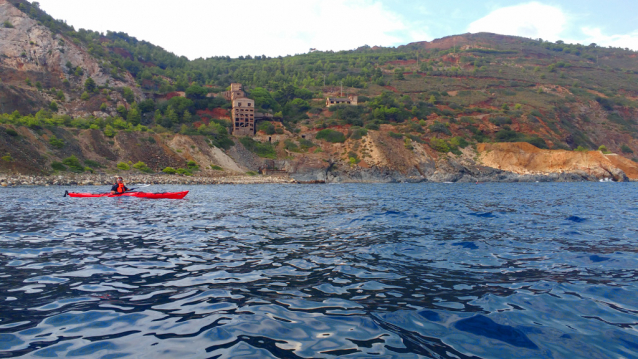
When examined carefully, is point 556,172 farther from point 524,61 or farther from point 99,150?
point 524,61

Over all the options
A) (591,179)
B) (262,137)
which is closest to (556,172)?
(591,179)

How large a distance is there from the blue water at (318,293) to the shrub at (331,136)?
6136 centimetres

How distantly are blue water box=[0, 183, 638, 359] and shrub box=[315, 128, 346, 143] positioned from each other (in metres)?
61.4

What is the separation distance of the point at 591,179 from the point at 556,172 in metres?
5.08

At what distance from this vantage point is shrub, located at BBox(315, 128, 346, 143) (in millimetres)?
73162

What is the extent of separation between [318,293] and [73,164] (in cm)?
5035

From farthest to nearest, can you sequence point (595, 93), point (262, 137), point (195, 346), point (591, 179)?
point (595, 93) → point (262, 137) → point (591, 179) → point (195, 346)

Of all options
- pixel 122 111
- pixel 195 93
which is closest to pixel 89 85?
pixel 122 111

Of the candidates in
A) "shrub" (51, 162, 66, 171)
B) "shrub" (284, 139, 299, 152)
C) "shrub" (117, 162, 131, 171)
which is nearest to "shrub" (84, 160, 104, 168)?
"shrub" (117, 162, 131, 171)

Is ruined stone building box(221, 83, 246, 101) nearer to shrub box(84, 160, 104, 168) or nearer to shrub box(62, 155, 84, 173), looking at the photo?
shrub box(84, 160, 104, 168)

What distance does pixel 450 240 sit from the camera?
10727 mm

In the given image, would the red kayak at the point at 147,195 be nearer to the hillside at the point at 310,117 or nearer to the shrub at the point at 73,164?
the hillside at the point at 310,117

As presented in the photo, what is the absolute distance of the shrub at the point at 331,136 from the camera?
2880 inches

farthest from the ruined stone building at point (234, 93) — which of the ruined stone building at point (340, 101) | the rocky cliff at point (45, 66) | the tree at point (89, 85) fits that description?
the tree at point (89, 85)
